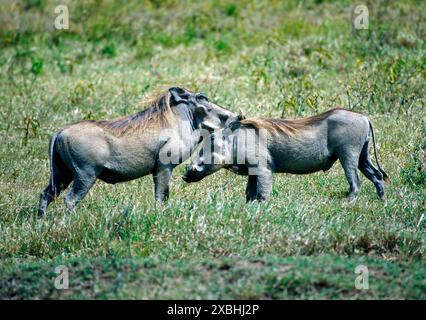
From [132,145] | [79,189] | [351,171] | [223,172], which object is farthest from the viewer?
[223,172]

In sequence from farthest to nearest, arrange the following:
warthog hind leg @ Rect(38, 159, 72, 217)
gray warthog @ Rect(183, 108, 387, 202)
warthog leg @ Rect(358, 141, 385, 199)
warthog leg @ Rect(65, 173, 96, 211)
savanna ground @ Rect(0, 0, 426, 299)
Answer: warthog leg @ Rect(358, 141, 385, 199), gray warthog @ Rect(183, 108, 387, 202), warthog hind leg @ Rect(38, 159, 72, 217), warthog leg @ Rect(65, 173, 96, 211), savanna ground @ Rect(0, 0, 426, 299)

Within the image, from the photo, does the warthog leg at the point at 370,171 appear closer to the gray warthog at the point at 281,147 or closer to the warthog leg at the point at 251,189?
the gray warthog at the point at 281,147

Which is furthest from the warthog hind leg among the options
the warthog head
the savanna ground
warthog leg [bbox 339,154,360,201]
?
warthog leg [bbox 339,154,360,201]

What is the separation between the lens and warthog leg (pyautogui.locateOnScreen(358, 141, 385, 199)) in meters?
6.84

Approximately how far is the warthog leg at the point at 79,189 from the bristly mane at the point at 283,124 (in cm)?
129

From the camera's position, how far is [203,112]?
690 centimetres

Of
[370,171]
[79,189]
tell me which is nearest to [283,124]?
[370,171]

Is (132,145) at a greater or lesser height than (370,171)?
greater

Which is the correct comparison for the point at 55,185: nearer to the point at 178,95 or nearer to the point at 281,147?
the point at 178,95

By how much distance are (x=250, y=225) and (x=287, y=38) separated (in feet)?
22.9

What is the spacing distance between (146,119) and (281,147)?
1101 mm

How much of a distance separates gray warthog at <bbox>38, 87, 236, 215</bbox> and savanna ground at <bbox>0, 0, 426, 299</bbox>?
0.62ft

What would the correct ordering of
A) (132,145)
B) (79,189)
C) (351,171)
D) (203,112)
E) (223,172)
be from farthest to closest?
(223,172), (203,112), (351,171), (132,145), (79,189)

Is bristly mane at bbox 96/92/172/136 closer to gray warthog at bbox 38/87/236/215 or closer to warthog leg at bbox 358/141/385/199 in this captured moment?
gray warthog at bbox 38/87/236/215
